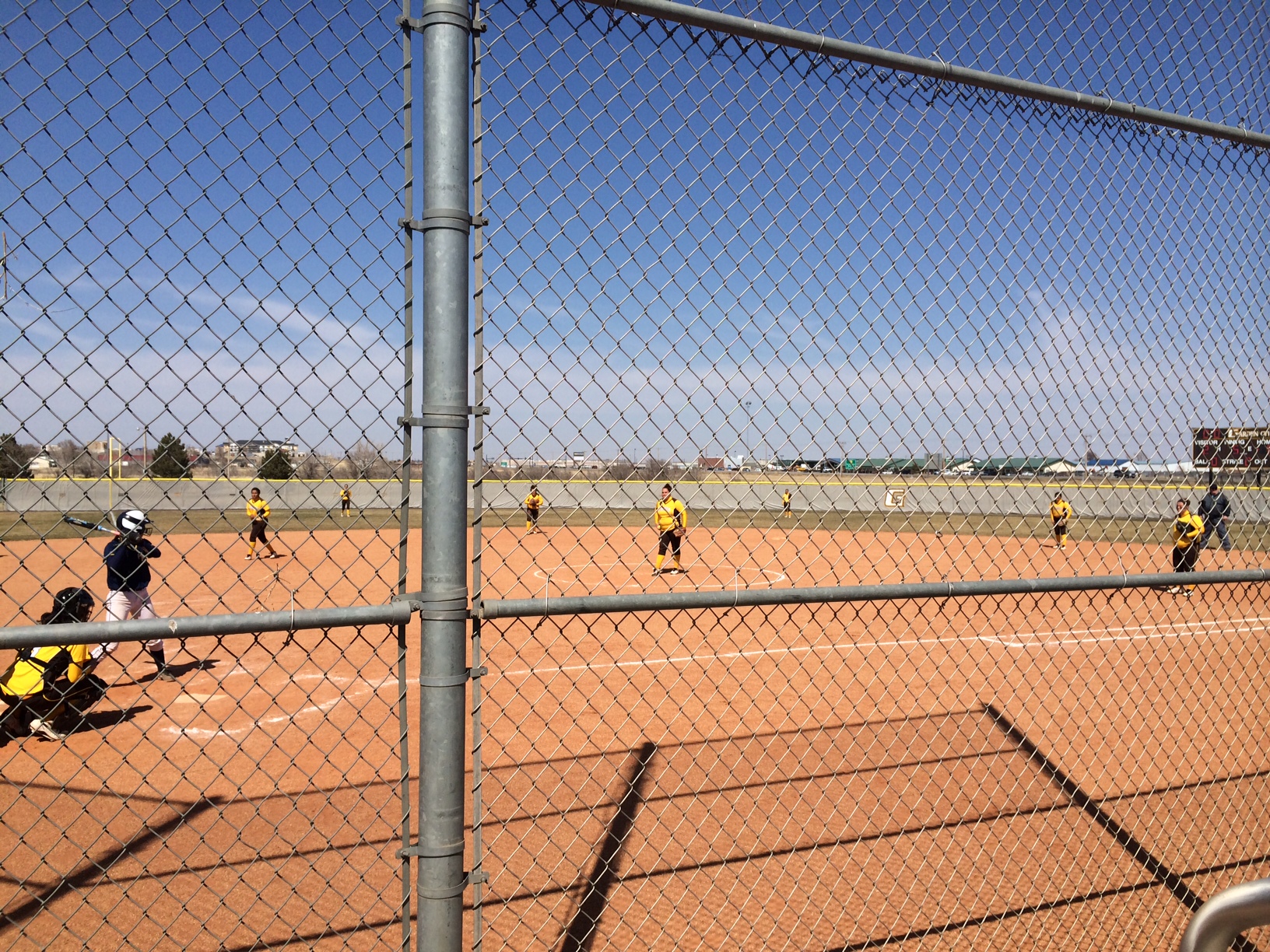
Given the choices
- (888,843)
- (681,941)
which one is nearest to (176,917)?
(681,941)

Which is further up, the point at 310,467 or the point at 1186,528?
the point at 1186,528

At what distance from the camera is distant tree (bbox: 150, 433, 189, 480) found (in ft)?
7.10

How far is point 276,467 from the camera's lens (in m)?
2.85

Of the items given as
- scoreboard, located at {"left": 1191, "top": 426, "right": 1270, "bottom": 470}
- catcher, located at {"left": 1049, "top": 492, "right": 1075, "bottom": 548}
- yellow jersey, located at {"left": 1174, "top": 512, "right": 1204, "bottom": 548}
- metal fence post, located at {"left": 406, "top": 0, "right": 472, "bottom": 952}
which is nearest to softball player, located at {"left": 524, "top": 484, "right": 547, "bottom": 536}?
metal fence post, located at {"left": 406, "top": 0, "right": 472, "bottom": 952}

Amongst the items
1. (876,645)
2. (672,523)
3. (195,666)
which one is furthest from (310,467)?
(672,523)

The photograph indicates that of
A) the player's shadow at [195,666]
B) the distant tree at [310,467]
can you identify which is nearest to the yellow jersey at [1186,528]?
the player's shadow at [195,666]

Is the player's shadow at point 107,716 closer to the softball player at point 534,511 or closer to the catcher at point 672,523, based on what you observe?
the softball player at point 534,511

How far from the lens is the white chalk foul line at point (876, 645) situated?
8281mm

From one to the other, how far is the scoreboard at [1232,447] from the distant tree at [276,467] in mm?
3945

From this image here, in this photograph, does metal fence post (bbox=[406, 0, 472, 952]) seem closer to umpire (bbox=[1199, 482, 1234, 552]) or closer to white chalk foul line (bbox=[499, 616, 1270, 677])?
umpire (bbox=[1199, 482, 1234, 552])

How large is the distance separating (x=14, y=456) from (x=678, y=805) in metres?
3.92

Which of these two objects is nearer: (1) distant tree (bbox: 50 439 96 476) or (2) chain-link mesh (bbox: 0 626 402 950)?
(1) distant tree (bbox: 50 439 96 476)

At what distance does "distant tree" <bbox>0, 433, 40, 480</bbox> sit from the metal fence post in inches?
41.1

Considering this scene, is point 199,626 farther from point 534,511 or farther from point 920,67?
point 534,511
